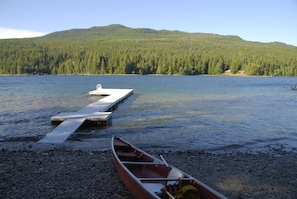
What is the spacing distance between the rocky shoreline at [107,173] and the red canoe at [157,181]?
21.1 inches

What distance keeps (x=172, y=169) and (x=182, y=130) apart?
927cm

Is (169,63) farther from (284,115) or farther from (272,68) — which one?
(284,115)

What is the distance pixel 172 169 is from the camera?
7.39 metres

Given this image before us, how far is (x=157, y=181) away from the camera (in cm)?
711

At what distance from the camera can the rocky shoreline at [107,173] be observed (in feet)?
24.4

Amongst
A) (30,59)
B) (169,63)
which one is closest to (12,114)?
(169,63)

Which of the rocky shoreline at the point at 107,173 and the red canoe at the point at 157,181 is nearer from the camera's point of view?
the red canoe at the point at 157,181

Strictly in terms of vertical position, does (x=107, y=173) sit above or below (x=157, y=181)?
below

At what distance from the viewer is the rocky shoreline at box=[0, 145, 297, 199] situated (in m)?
7.43

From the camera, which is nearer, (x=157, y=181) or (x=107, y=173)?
(x=157, y=181)

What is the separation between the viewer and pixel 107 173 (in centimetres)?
878

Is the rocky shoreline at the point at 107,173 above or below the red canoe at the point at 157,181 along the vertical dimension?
below

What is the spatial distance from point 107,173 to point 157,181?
85.8 inches

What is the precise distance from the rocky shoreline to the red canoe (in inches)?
21.1
